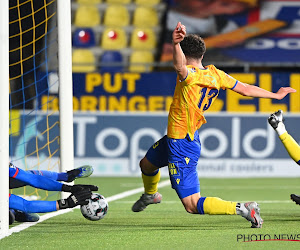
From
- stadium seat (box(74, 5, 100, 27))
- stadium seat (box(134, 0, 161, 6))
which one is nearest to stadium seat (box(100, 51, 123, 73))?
stadium seat (box(74, 5, 100, 27))

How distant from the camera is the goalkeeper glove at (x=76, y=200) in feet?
20.0

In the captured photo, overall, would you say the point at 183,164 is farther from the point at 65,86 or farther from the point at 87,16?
the point at 87,16

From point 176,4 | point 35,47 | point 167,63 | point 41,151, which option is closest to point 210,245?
point 41,151

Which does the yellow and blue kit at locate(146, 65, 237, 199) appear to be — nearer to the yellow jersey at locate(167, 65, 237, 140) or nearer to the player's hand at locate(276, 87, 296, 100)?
the yellow jersey at locate(167, 65, 237, 140)

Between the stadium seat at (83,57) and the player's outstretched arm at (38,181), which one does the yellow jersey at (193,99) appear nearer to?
the player's outstretched arm at (38,181)

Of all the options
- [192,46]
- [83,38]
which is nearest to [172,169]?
[192,46]

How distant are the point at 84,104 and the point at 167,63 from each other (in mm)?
2374

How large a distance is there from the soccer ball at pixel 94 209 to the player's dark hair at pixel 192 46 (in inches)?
56.1

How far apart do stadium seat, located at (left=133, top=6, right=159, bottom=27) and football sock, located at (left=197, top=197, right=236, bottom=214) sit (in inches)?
448

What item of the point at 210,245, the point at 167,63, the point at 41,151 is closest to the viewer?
the point at 210,245

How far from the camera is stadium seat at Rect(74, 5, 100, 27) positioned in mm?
16953

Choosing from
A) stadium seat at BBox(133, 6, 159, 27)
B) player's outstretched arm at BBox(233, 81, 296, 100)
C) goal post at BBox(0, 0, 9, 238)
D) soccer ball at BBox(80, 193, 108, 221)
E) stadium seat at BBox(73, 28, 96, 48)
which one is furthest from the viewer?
stadium seat at BBox(133, 6, 159, 27)

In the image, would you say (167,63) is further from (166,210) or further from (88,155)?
(166,210)

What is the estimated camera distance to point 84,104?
44.3 feet
